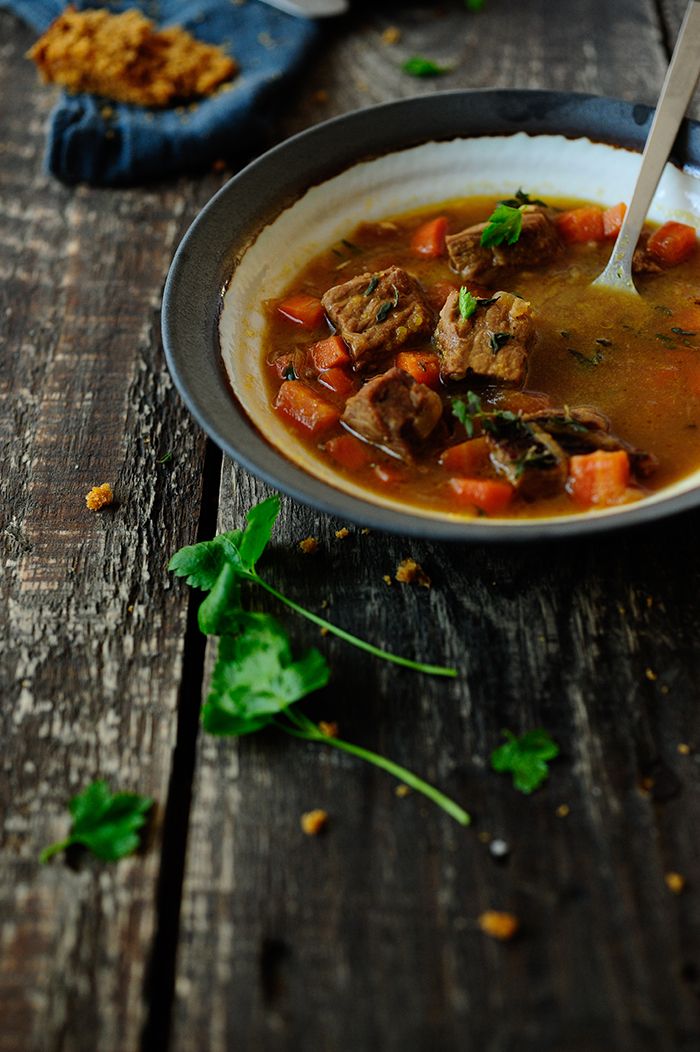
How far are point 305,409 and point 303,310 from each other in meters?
0.56

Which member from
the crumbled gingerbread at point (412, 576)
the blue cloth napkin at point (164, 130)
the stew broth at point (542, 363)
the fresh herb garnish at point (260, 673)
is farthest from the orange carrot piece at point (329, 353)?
the blue cloth napkin at point (164, 130)

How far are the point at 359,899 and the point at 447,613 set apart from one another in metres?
0.91

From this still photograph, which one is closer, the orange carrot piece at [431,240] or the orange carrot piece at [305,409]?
the orange carrot piece at [305,409]

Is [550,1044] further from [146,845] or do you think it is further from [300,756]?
[146,845]

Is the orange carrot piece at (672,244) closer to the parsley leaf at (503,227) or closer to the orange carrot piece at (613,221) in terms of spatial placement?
the orange carrot piece at (613,221)

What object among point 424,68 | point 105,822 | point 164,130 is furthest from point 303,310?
point 424,68

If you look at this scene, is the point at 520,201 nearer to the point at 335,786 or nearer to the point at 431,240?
the point at 431,240

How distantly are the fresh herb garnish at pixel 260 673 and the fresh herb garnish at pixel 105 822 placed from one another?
29cm

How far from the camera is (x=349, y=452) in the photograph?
9.75ft

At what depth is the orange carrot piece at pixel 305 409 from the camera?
3.03 metres

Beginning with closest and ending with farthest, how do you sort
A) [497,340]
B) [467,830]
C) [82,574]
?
[467,830]
[82,574]
[497,340]

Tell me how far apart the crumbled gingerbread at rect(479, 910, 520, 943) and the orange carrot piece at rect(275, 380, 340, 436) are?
1.63 metres

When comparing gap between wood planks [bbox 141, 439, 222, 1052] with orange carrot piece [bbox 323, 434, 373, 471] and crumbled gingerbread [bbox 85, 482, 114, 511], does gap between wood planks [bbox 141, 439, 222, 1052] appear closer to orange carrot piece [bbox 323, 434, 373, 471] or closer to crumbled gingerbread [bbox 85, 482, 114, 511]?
crumbled gingerbread [bbox 85, 482, 114, 511]

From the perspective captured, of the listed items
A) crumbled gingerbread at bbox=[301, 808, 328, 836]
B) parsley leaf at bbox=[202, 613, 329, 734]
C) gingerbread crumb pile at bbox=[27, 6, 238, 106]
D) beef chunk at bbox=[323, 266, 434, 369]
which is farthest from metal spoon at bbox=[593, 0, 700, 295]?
gingerbread crumb pile at bbox=[27, 6, 238, 106]
